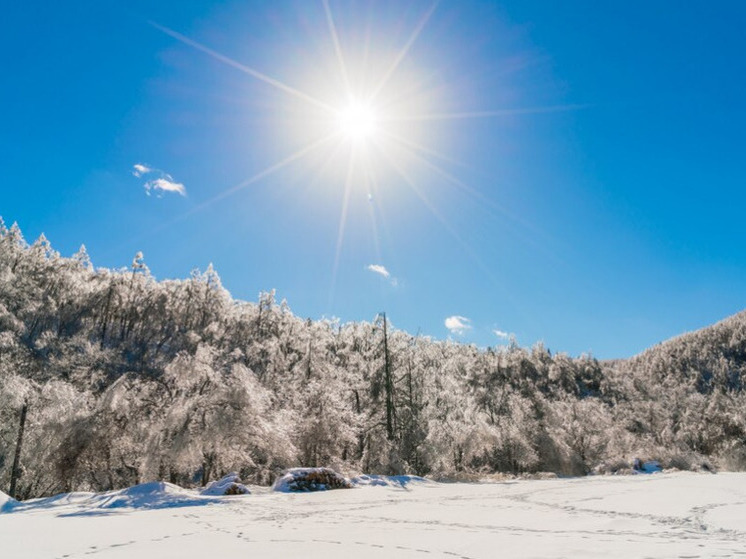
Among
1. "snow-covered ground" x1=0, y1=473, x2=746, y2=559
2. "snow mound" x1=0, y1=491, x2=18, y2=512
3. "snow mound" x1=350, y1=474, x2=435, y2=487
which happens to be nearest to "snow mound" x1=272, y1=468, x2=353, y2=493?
"snow mound" x1=350, y1=474, x2=435, y2=487

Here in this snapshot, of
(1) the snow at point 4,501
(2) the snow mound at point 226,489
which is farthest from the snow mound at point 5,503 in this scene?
(2) the snow mound at point 226,489

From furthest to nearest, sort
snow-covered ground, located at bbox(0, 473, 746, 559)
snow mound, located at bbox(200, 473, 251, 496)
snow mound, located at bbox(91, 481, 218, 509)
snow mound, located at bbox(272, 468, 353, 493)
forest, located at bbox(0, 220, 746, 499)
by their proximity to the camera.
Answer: forest, located at bbox(0, 220, 746, 499) < snow mound, located at bbox(272, 468, 353, 493) < snow mound, located at bbox(200, 473, 251, 496) < snow mound, located at bbox(91, 481, 218, 509) < snow-covered ground, located at bbox(0, 473, 746, 559)

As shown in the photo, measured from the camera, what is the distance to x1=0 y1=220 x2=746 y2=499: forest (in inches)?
654

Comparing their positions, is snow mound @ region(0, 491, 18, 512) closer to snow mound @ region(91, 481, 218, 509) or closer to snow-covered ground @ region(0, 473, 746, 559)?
snow-covered ground @ region(0, 473, 746, 559)

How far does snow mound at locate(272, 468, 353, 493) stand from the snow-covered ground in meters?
3.04

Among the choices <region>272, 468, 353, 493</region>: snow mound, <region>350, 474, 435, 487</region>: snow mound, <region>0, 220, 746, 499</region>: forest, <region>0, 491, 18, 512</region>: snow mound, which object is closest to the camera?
<region>0, 491, 18, 512</region>: snow mound

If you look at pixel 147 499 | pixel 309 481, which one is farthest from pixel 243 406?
pixel 147 499

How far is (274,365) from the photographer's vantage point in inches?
1383

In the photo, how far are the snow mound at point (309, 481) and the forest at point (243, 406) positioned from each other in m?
3.85

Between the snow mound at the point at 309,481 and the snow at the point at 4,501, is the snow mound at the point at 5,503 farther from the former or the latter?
the snow mound at the point at 309,481

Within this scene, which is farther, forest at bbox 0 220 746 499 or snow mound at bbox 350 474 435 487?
forest at bbox 0 220 746 499

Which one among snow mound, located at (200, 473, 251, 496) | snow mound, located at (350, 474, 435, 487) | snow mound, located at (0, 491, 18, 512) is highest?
snow mound, located at (0, 491, 18, 512)

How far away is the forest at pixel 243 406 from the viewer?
16.6 meters

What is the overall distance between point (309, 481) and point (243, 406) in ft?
15.5
